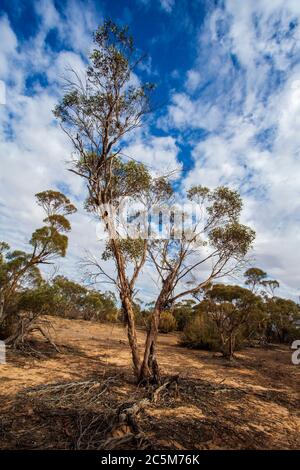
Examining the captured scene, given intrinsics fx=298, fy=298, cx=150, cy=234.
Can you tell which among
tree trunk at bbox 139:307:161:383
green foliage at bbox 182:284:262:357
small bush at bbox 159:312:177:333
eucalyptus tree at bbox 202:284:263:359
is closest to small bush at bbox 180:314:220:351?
green foliage at bbox 182:284:262:357

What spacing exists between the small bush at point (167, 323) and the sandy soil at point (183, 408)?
1580cm

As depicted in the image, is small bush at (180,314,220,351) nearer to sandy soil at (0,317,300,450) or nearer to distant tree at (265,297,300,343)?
sandy soil at (0,317,300,450)

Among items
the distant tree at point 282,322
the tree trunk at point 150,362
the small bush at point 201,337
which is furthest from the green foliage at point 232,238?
the distant tree at point 282,322

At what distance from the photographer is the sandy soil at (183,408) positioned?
4562 mm

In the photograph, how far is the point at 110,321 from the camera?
3431cm

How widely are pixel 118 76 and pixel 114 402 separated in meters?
8.38

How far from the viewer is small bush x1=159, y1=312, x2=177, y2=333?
2743 cm

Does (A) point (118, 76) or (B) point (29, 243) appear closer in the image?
(A) point (118, 76)

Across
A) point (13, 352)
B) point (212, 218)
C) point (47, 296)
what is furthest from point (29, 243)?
point (212, 218)

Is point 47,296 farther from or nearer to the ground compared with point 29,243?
nearer to the ground

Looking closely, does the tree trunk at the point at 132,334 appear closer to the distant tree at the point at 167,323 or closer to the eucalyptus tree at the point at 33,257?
the eucalyptus tree at the point at 33,257

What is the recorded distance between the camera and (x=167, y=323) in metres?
27.7

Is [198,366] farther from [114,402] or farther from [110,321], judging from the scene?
[110,321]

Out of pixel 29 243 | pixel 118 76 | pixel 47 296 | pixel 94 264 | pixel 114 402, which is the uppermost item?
pixel 118 76
